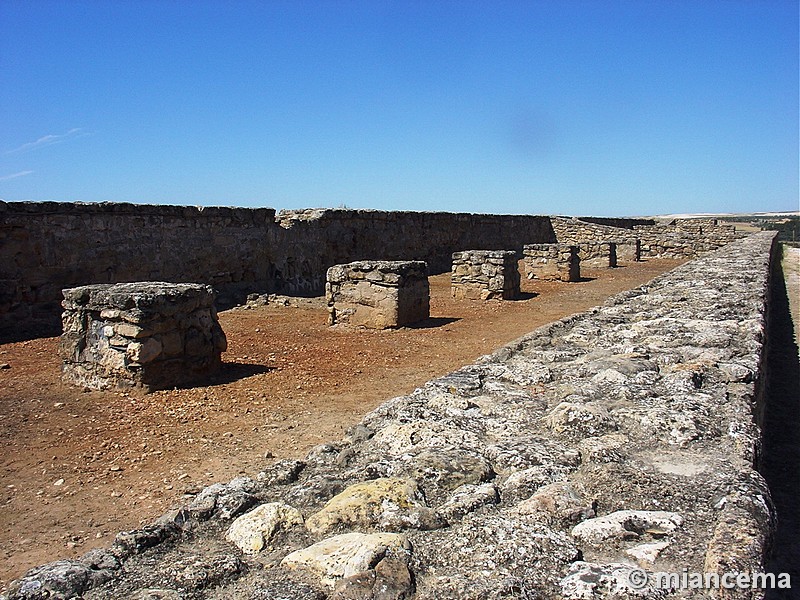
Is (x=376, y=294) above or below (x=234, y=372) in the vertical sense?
above

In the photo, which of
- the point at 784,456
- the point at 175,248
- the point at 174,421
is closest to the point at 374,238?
the point at 175,248

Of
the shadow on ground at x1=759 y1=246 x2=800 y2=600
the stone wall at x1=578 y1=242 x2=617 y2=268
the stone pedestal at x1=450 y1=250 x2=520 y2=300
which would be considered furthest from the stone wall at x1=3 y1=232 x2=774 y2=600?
the stone wall at x1=578 y1=242 x2=617 y2=268

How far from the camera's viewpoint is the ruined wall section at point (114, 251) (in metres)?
9.44

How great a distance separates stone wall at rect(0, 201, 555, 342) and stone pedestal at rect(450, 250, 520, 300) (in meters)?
3.44

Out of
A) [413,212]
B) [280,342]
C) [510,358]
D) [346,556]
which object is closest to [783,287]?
[413,212]

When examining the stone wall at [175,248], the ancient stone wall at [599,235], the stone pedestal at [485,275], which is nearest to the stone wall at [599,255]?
the ancient stone wall at [599,235]

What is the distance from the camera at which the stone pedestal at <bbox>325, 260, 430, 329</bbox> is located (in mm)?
9758

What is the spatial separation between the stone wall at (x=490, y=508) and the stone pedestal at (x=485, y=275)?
974 centimetres

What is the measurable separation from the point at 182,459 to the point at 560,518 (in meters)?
3.40

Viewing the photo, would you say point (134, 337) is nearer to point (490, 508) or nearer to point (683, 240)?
point (490, 508)

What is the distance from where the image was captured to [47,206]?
9734 millimetres

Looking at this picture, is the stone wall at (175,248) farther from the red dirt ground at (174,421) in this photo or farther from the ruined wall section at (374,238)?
the red dirt ground at (174,421)

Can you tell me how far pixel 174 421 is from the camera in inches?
215

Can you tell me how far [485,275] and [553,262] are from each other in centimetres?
481
